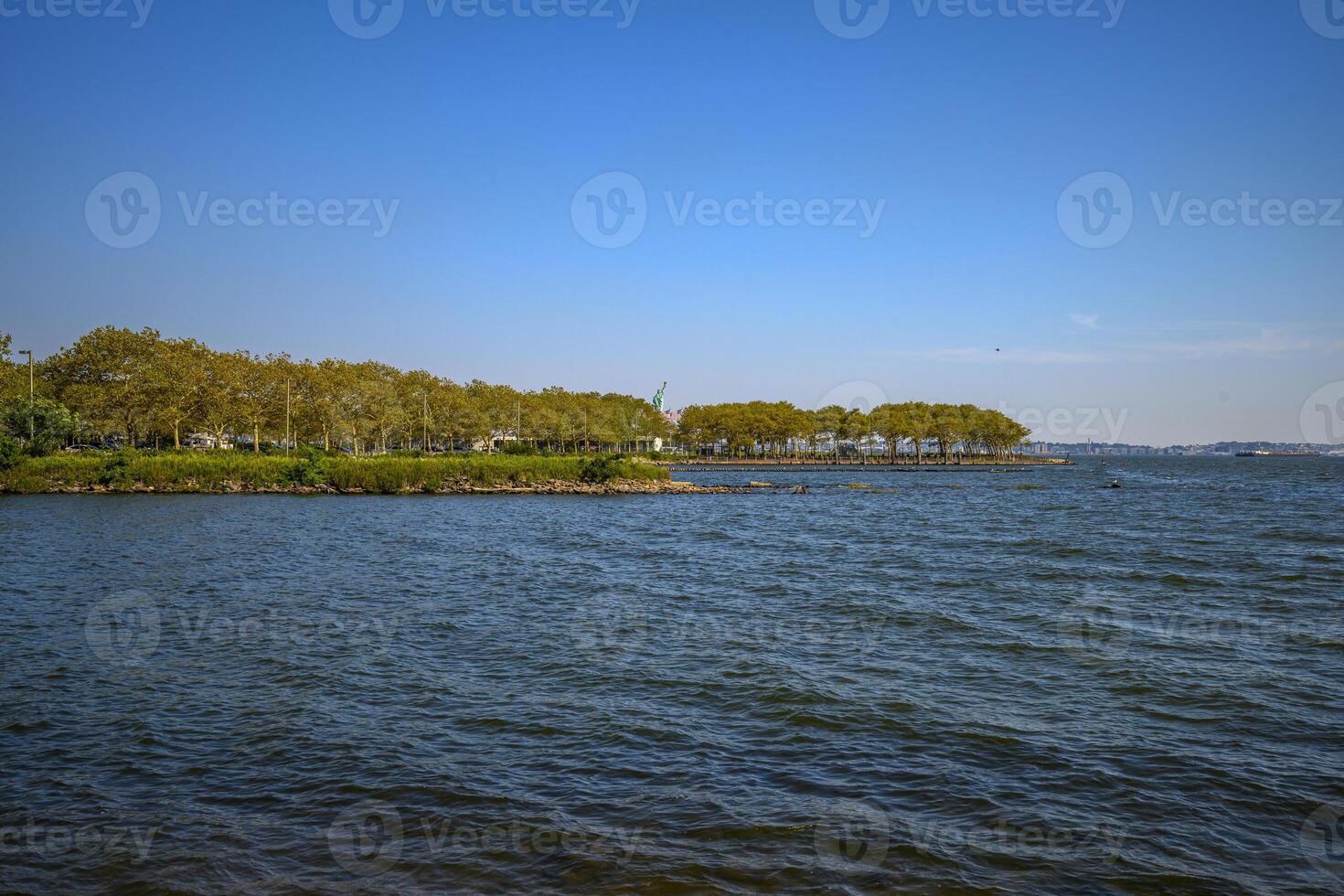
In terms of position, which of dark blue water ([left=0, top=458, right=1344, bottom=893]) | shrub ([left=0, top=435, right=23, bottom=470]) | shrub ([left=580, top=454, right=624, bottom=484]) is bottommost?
dark blue water ([left=0, top=458, right=1344, bottom=893])

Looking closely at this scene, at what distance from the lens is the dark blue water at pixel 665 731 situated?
8.23 metres

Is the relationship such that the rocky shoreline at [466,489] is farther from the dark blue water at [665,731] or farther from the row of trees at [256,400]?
the dark blue water at [665,731]

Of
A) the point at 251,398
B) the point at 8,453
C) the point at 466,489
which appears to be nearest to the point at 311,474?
the point at 466,489

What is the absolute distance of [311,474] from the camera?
70438 millimetres

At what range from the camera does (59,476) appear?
64.2 m

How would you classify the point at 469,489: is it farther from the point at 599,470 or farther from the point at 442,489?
the point at 599,470

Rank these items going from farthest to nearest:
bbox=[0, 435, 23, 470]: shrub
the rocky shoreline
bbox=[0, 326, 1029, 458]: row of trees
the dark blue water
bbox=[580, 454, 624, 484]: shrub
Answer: bbox=[0, 326, 1029, 458]: row of trees → bbox=[580, 454, 624, 484]: shrub → the rocky shoreline → bbox=[0, 435, 23, 470]: shrub → the dark blue water

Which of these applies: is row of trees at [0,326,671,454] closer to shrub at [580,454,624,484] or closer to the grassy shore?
the grassy shore

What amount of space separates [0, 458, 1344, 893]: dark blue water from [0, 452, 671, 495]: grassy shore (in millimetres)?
42315

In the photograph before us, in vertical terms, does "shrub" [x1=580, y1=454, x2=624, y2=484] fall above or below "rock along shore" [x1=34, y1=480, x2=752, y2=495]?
above

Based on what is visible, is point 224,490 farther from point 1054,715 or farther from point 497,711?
point 1054,715

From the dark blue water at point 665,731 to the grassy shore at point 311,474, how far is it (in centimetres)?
4232

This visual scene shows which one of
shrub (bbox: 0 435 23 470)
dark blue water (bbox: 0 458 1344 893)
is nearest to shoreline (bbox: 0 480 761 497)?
shrub (bbox: 0 435 23 470)

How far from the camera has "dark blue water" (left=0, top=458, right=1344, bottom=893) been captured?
8227mm
